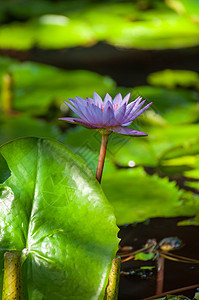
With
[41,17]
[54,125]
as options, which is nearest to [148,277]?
[54,125]

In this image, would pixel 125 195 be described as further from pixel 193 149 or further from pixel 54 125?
pixel 54 125

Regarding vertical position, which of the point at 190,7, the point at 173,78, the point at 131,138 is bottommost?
the point at 131,138

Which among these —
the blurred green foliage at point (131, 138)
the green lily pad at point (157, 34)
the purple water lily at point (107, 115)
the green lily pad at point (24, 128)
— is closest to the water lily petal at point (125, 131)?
the purple water lily at point (107, 115)

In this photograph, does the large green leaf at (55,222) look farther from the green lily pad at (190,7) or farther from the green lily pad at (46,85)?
the green lily pad at (190,7)

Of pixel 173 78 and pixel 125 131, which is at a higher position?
pixel 173 78

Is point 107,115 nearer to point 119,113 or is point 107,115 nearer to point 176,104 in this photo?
point 119,113

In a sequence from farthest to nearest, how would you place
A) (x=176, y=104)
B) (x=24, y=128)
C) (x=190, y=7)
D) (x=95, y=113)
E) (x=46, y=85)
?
(x=190, y=7), (x=46, y=85), (x=176, y=104), (x=24, y=128), (x=95, y=113)

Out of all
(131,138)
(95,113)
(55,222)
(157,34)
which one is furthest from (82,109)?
(157,34)

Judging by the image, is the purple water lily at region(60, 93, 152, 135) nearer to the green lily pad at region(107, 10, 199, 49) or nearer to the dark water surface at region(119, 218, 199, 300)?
the dark water surface at region(119, 218, 199, 300)
